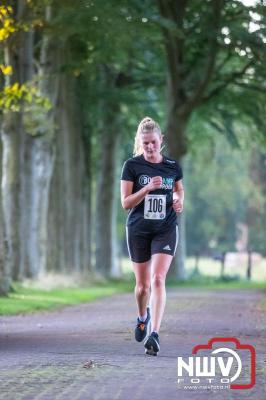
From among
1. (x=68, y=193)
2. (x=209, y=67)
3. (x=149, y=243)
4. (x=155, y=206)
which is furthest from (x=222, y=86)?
(x=155, y=206)

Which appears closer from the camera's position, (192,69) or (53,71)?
(53,71)

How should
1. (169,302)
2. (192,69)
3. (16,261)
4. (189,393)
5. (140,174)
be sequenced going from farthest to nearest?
(192,69) → (16,261) → (169,302) → (140,174) → (189,393)

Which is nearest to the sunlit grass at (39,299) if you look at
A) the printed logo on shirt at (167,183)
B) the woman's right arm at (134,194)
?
the woman's right arm at (134,194)

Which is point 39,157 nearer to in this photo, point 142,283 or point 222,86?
point 222,86

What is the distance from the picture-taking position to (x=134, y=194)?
1162cm

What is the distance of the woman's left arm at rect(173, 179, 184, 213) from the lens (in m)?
11.8

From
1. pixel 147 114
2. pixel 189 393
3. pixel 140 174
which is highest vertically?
pixel 147 114

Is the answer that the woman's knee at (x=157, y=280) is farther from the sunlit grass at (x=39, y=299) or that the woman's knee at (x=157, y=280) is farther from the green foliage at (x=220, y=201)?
the green foliage at (x=220, y=201)

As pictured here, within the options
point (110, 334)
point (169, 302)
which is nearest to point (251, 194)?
point (169, 302)

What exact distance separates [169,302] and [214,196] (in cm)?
6732

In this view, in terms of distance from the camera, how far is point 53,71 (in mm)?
30391

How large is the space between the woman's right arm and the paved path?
4.63ft

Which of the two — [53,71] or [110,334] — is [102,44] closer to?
[53,71]

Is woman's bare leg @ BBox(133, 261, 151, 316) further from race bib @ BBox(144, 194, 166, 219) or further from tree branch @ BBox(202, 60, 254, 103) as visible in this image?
tree branch @ BBox(202, 60, 254, 103)
